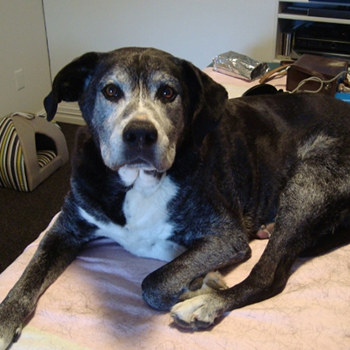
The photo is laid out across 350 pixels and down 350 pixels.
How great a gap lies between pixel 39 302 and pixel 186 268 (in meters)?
0.49

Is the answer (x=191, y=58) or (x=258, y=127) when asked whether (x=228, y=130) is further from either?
(x=191, y=58)

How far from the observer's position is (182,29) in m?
3.84

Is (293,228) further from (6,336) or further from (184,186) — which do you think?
(6,336)

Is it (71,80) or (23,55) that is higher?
(71,80)

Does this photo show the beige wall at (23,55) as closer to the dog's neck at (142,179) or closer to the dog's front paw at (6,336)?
the dog's neck at (142,179)

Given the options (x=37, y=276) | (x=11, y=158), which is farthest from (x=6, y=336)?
(x=11, y=158)

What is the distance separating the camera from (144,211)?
158 centimetres

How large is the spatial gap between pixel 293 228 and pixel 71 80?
0.96 meters

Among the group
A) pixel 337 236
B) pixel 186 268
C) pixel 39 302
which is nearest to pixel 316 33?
pixel 337 236

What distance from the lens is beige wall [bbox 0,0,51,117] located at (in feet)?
12.1

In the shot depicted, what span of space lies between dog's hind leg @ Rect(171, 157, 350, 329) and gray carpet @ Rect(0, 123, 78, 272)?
59.3 inches

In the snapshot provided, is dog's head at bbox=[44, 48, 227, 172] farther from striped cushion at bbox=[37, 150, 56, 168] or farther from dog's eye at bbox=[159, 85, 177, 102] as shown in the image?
striped cushion at bbox=[37, 150, 56, 168]

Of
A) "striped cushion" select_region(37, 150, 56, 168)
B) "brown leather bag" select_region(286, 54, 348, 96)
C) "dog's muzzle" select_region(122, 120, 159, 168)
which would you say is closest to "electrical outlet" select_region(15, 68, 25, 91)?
"striped cushion" select_region(37, 150, 56, 168)

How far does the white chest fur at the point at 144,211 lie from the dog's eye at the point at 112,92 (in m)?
0.24
